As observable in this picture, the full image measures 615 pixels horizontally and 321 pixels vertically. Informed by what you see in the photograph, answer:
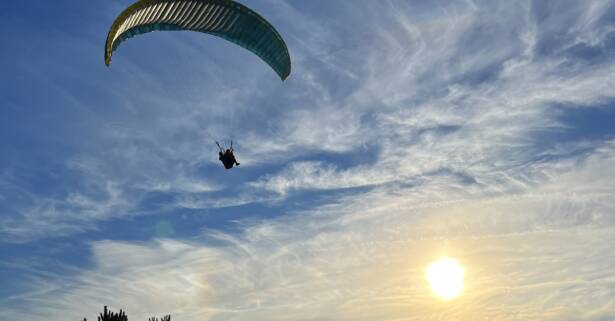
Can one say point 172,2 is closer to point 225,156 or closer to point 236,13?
point 236,13

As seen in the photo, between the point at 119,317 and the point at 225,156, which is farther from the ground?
the point at 225,156

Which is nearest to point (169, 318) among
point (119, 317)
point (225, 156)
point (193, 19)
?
point (119, 317)

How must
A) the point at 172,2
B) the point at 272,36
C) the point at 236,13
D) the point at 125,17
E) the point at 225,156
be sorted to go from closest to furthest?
the point at 125,17, the point at 172,2, the point at 236,13, the point at 272,36, the point at 225,156

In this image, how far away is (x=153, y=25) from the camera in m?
23.3

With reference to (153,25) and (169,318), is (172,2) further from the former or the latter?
(169,318)

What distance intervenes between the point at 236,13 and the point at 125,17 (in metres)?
5.96

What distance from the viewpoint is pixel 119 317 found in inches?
901

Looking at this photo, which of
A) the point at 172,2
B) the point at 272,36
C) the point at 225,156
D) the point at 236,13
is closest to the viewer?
the point at 172,2

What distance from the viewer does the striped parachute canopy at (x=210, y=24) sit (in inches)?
814

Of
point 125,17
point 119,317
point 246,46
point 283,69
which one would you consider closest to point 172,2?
point 125,17

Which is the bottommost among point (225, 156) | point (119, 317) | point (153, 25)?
point (119, 317)

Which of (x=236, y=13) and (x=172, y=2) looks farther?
(x=236, y=13)

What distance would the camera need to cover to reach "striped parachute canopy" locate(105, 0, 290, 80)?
20688mm

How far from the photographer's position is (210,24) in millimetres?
25422
